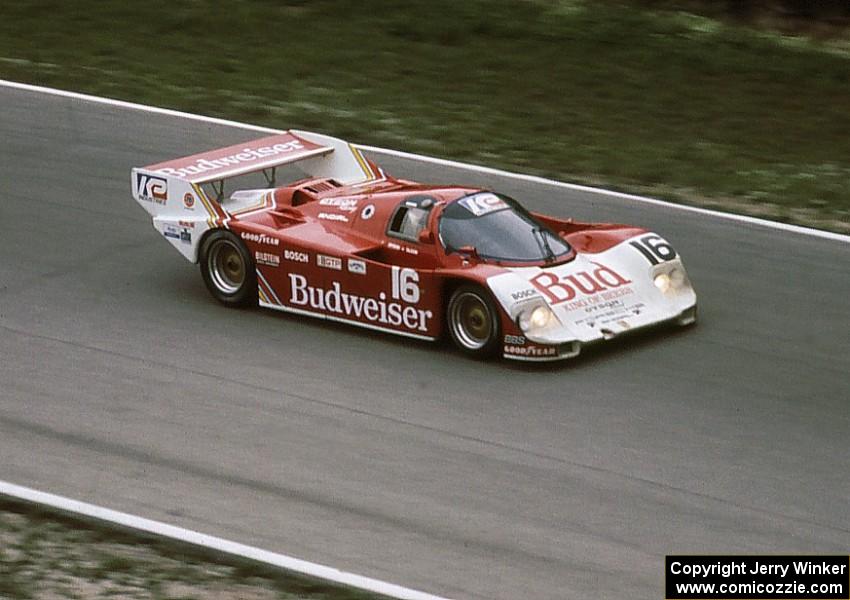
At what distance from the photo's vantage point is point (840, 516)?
31.1 feet

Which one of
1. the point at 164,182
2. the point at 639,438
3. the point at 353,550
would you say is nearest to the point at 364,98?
the point at 164,182

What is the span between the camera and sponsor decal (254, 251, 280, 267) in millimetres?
12727

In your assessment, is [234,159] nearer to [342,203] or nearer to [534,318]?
[342,203]

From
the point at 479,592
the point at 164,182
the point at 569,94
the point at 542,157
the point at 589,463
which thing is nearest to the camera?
the point at 479,592

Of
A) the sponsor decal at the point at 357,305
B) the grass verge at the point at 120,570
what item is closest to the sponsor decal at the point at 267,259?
the sponsor decal at the point at 357,305

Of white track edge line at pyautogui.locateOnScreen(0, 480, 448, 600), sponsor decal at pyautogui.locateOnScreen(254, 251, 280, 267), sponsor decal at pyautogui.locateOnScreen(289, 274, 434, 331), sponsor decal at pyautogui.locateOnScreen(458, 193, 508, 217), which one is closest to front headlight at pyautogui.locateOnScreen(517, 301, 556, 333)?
sponsor decal at pyautogui.locateOnScreen(289, 274, 434, 331)

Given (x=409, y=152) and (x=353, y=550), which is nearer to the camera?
(x=353, y=550)

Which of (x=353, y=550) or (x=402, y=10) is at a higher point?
(x=402, y=10)

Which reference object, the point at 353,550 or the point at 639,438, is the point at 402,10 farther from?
the point at 353,550

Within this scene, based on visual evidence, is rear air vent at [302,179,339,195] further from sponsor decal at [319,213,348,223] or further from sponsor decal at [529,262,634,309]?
sponsor decal at [529,262,634,309]

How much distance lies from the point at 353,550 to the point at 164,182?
207 inches

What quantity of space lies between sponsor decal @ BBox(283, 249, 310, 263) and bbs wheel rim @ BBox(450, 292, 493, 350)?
4.25 ft

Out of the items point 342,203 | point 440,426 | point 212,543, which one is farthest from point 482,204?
point 212,543

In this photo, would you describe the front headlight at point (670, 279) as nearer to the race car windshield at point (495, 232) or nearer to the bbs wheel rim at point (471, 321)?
the race car windshield at point (495, 232)
